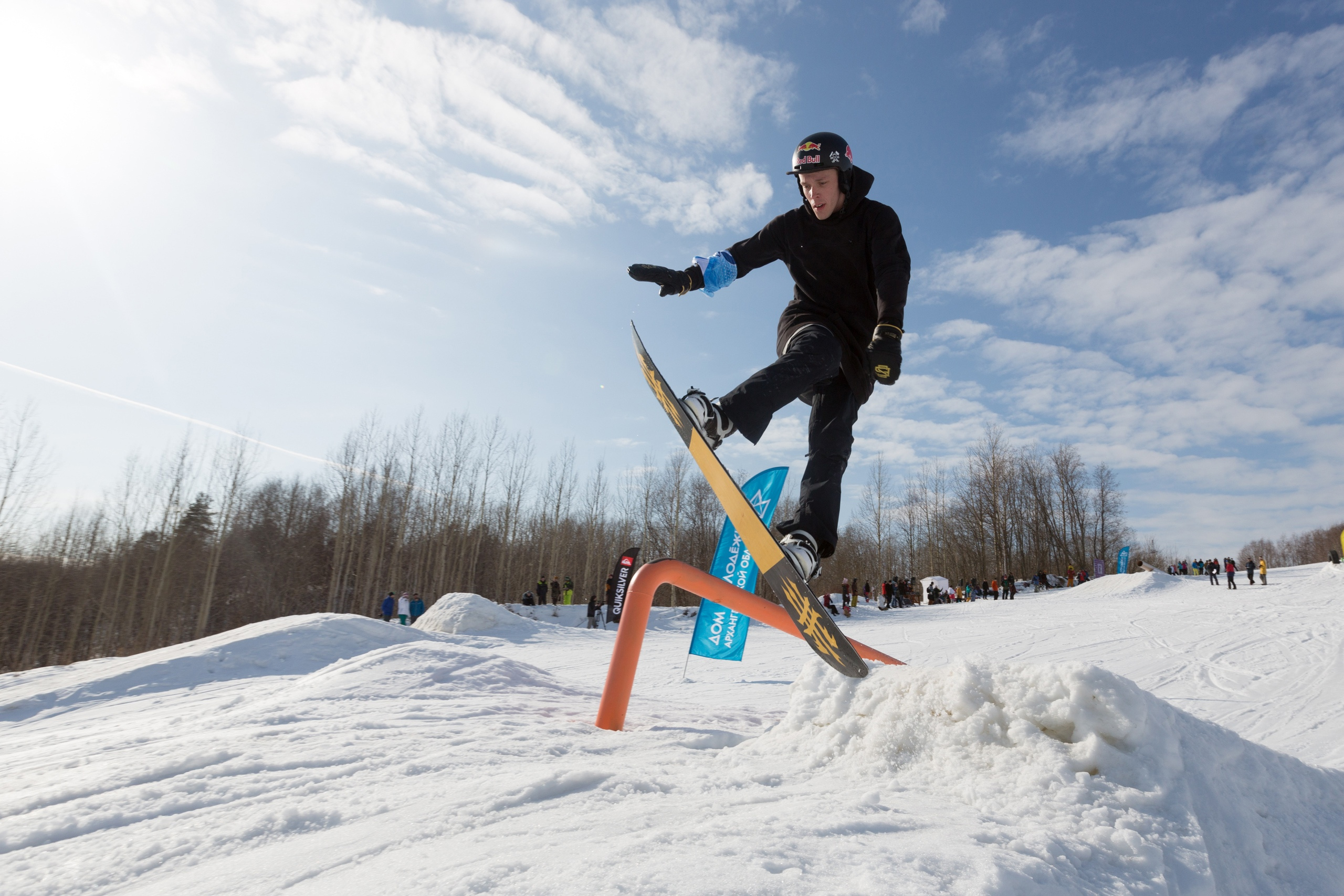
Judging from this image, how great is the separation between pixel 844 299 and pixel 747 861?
2521mm

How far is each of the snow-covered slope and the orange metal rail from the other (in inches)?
5.5

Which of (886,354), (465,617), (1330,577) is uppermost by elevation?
(1330,577)

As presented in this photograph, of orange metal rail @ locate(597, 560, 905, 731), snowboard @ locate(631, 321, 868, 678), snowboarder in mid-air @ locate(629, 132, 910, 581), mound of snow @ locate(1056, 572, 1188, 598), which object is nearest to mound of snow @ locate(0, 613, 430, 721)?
orange metal rail @ locate(597, 560, 905, 731)

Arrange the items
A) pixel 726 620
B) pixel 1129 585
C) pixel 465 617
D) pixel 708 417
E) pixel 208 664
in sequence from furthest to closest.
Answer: pixel 1129 585 < pixel 465 617 < pixel 726 620 < pixel 208 664 < pixel 708 417

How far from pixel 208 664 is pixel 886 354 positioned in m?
7.98

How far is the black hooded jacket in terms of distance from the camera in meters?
2.90

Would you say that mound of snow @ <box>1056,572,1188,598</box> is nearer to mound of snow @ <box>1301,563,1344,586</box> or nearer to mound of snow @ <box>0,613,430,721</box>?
mound of snow @ <box>1301,563,1344,586</box>

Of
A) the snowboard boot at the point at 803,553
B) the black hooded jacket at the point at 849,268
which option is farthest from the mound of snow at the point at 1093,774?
the black hooded jacket at the point at 849,268

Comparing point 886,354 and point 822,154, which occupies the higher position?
point 822,154

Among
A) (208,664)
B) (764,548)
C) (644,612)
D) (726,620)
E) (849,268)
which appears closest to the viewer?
(764,548)

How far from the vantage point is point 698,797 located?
4.94 ft

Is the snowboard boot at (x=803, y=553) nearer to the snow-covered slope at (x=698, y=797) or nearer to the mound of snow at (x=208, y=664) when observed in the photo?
the snow-covered slope at (x=698, y=797)

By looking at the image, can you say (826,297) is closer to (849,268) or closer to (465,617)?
(849,268)

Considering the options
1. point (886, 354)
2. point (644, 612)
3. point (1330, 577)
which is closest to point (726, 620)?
point (644, 612)
